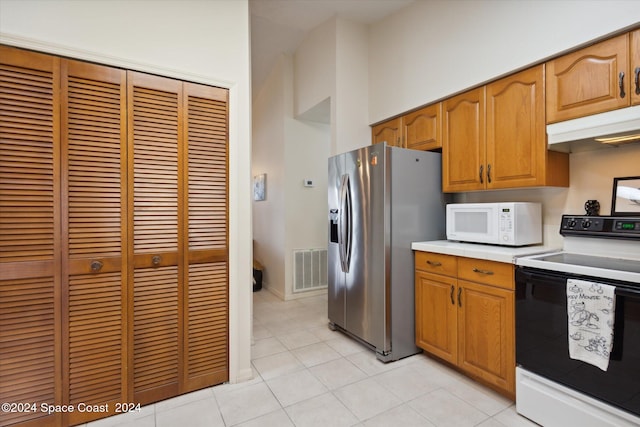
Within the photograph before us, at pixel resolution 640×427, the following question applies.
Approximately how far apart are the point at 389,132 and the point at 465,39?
1.02 metres

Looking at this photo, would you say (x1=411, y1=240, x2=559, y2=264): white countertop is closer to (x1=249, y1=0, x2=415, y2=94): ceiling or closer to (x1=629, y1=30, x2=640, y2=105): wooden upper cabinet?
(x1=629, y1=30, x2=640, y2=105): wooden upper cabinet

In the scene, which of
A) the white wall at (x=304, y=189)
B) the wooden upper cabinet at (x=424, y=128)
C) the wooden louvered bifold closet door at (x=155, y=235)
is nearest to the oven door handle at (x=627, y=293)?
the wooden upper cabinet at (x=424, y=128)

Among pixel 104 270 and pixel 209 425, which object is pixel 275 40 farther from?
pixel 209 425

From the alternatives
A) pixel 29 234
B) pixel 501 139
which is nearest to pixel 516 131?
pixel 501 139

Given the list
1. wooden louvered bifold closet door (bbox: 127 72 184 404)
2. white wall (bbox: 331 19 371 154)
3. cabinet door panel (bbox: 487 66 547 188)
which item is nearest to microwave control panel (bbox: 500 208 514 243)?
cabinet door panel (bbox: 487 66 547 188)

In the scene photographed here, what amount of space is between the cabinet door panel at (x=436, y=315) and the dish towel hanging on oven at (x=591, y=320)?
73 cm

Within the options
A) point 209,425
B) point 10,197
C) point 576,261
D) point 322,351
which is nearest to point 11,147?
point 10,197

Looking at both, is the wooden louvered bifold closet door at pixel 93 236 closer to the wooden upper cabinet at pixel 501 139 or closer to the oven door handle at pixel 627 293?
the wooden upper cabinet at pixel 501 139

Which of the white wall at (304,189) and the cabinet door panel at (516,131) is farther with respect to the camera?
the white wall at (304,189)

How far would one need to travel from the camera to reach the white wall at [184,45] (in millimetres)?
1657

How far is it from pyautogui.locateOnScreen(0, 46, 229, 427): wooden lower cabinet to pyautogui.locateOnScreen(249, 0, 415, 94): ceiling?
176 centimetres

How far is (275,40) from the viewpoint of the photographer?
391 centimetres

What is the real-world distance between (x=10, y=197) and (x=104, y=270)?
22.6 inches

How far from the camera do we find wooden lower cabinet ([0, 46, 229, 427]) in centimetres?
161
